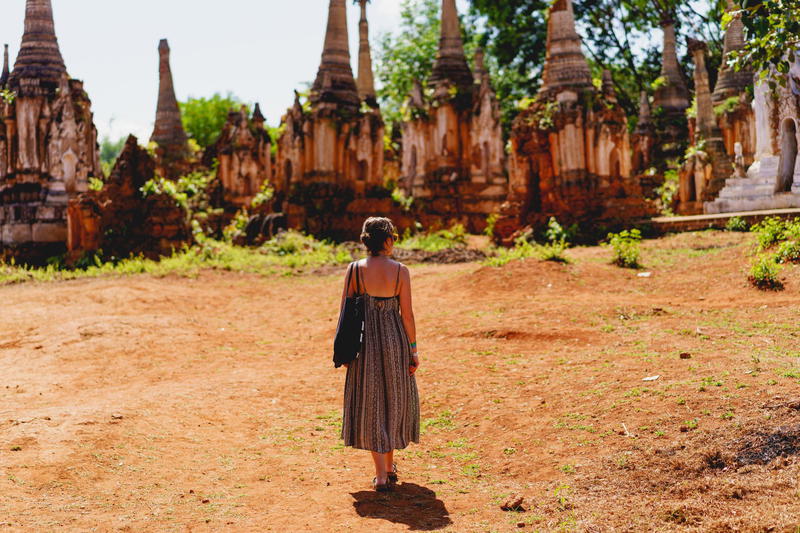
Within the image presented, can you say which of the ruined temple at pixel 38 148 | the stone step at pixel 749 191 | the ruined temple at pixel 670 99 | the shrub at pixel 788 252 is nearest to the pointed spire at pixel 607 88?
the stone step at pixel 749 191

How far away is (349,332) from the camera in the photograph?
5.14m

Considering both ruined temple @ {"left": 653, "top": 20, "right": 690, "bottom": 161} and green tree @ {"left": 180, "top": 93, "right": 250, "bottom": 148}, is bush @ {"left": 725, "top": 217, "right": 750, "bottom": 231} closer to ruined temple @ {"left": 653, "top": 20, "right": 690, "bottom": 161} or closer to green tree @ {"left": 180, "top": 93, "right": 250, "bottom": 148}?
ruined temple @ {"left": 653, "top": 20, "right": 690, "bottom": 161}

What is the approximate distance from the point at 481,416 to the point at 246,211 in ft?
59.9

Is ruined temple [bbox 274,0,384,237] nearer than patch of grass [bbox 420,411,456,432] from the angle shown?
No

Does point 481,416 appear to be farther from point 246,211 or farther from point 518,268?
point 246,211

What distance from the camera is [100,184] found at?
64.7 feet

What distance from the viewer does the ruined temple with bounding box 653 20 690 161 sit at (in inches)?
1126

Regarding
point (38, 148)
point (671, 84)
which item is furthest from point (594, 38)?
point (38, 148)

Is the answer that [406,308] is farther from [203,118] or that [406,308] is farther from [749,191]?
[203,118]

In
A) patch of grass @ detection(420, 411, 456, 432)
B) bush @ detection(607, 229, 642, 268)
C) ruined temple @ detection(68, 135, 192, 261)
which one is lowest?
patch of grass @ detection(420, 411, 456, 432)

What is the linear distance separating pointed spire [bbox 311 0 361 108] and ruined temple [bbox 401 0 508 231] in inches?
83.1

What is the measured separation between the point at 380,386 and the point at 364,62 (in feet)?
82.1

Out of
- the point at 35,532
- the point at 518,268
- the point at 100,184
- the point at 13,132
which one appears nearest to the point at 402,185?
the point at 100,184

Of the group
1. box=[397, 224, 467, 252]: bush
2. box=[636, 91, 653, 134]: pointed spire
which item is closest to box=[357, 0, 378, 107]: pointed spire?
box=[397, 224, 467, 252]: bush
